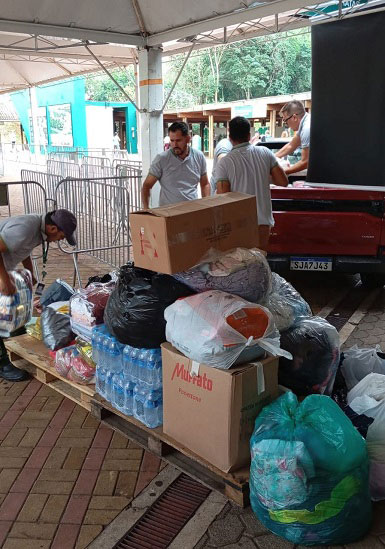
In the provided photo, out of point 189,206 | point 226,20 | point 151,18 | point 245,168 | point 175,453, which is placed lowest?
point 175,453

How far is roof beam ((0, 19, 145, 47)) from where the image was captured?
6.84 m

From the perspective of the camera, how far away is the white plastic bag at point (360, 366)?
11.0ft

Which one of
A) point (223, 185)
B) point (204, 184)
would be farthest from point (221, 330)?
point (204, 184)

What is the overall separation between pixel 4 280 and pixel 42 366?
71 cm

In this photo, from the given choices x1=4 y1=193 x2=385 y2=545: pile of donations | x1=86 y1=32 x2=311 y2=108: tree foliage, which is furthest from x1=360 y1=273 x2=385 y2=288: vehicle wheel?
x1=86 y1=32 x2=311 y2=108: tree foliage

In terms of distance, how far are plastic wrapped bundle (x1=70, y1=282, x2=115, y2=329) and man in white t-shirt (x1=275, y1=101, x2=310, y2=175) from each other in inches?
164

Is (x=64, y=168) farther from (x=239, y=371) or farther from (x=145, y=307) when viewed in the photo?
(x=239, y=371)

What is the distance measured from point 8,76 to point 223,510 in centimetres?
2056

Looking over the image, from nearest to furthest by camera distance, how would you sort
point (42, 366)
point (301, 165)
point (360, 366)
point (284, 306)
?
1. point (284, 306)
2. point (360, 366)
3. point (42, 366)
4. point (301, 165)

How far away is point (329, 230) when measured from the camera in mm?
5398

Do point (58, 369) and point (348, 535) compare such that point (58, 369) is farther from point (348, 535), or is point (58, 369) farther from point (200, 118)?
point (200, 118)

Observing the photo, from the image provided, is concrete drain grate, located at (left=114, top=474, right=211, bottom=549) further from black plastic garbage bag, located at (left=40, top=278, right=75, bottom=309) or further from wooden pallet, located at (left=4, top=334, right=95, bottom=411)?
black plastic garbage bag, located at (left=40, top=278, right=75, bottom=309)

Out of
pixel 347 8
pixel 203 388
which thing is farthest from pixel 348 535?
pixel 347 8

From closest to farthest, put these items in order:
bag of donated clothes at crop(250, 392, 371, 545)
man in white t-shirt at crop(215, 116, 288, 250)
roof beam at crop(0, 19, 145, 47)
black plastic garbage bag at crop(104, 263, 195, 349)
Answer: bag of donated clothes at crop(250, 392, 371, 545) → black plastic garbage bag at crop(104, 263, 195, 349) → man in white t-shirt at crop(215, 116, 288, 250) → roof beam at crop(0, 19, 145, 47)
